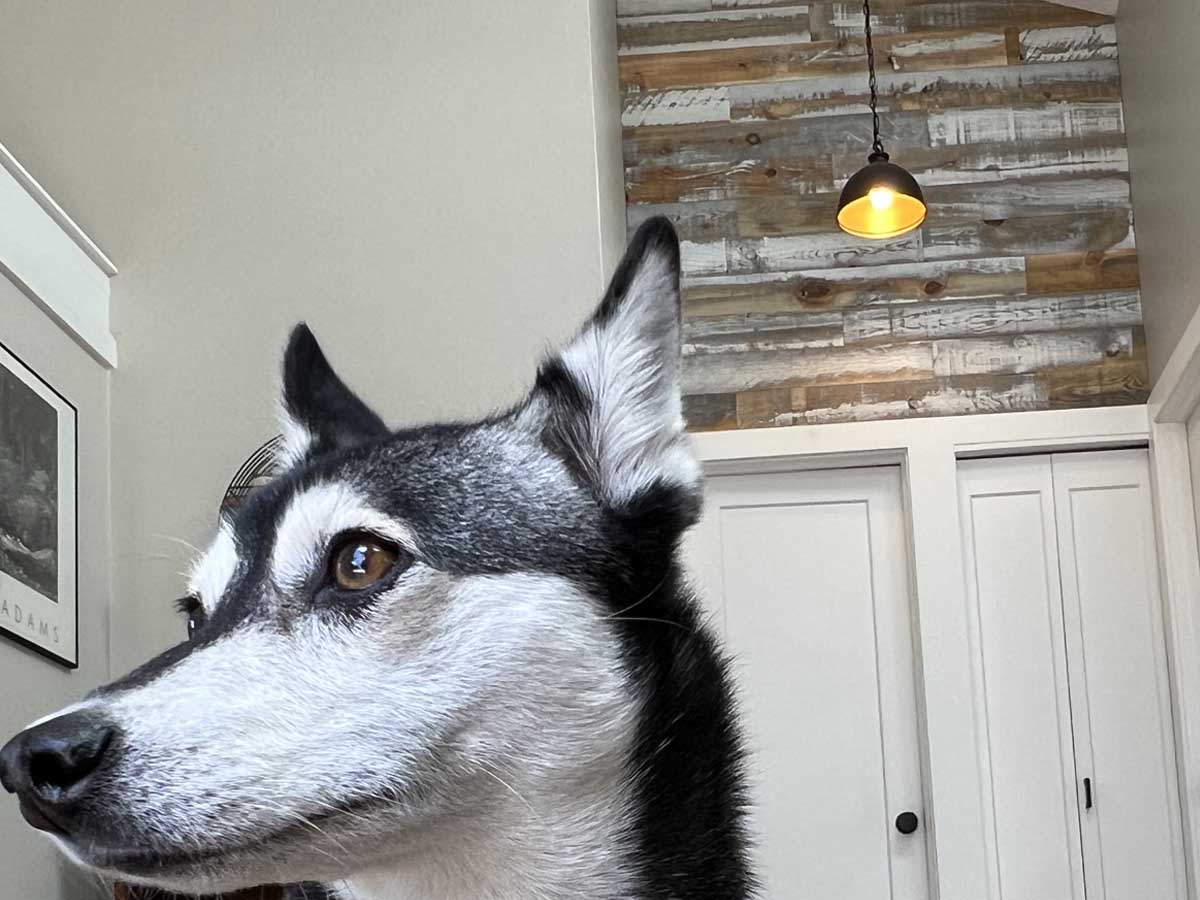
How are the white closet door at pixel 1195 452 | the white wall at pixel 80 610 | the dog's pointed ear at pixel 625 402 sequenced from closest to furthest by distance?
the dog's pointed ear at pixel 625 402 < the white wall at pixel 80 610 < the white closet door at pixel 1195 452

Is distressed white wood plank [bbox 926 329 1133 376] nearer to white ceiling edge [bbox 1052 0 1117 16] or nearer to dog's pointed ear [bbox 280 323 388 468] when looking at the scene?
white ceiling edge [bbox 1052 0 1117 16]

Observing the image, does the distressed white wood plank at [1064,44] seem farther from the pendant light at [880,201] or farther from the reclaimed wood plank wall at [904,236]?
the pendant light at [880,201]

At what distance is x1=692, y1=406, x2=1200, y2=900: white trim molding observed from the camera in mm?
4469

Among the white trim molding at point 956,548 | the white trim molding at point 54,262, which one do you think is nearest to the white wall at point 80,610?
the white trim molding at point 54,262

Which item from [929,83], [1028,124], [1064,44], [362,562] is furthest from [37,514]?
[1064,44]

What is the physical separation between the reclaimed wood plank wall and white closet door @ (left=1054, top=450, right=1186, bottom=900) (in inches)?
11.9

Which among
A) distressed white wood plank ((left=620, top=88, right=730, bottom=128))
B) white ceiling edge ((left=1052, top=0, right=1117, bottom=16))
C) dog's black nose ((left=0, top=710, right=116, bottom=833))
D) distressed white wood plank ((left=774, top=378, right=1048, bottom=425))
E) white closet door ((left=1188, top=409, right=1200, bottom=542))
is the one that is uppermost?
white ceiling edge ((left=1052, top=0, right=1117, bottom=16))

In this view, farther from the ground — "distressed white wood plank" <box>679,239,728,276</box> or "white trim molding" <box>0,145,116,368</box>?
"distressed white wood plank" <box>679,239,728,276</box>

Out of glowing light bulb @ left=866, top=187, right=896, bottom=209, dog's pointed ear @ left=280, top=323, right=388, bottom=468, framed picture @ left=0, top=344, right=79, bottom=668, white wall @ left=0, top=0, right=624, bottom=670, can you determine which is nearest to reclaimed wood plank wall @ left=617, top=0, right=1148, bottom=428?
glowing light bulb @ left=866, top=187, right=896, bottom=209

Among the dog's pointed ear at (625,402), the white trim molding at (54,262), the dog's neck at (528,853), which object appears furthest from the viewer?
the white trim molding at (54,262)

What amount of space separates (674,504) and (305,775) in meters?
0.44

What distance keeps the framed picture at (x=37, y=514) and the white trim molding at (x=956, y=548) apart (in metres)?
2.11

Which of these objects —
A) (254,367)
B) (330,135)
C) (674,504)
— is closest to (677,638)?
(674,504)

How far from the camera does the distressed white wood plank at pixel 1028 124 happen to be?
502cm
